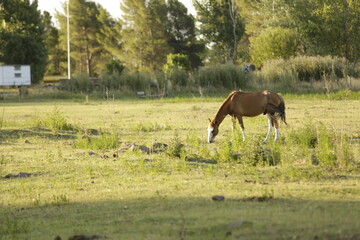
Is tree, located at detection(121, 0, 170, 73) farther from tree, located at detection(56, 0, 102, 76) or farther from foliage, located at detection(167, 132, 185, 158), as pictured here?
foliage, located at detection(167, 132, 185, 158)

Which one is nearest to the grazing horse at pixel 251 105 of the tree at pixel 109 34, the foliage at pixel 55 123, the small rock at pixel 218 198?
the foliage at pixel 55 123

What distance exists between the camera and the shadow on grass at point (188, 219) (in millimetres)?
7445

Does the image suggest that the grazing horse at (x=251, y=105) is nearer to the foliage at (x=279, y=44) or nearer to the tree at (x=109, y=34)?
the foliage at (x=279, y=44)

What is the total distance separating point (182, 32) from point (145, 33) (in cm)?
498

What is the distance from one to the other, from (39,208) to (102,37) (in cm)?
7329

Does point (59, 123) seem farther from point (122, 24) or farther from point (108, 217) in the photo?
point (122, 24)

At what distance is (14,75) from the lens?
181 ft

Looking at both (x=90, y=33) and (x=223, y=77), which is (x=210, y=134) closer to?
(x=223, y=77)

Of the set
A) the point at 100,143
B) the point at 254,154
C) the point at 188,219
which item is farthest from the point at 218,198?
the point at 100,143

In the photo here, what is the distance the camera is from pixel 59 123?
20.9 m

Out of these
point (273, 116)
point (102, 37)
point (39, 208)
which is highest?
point (102, 37)

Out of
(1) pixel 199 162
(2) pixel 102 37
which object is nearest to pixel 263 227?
(1) pixel 199 162

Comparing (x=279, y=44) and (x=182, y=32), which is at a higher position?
(x=182, y=32)

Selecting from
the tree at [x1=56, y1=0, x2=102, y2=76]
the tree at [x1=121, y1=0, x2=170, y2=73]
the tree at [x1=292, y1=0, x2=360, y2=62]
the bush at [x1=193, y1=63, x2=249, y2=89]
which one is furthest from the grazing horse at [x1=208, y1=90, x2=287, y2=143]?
the tree at [x1=56, y1=0, x2=102, y2=76]
